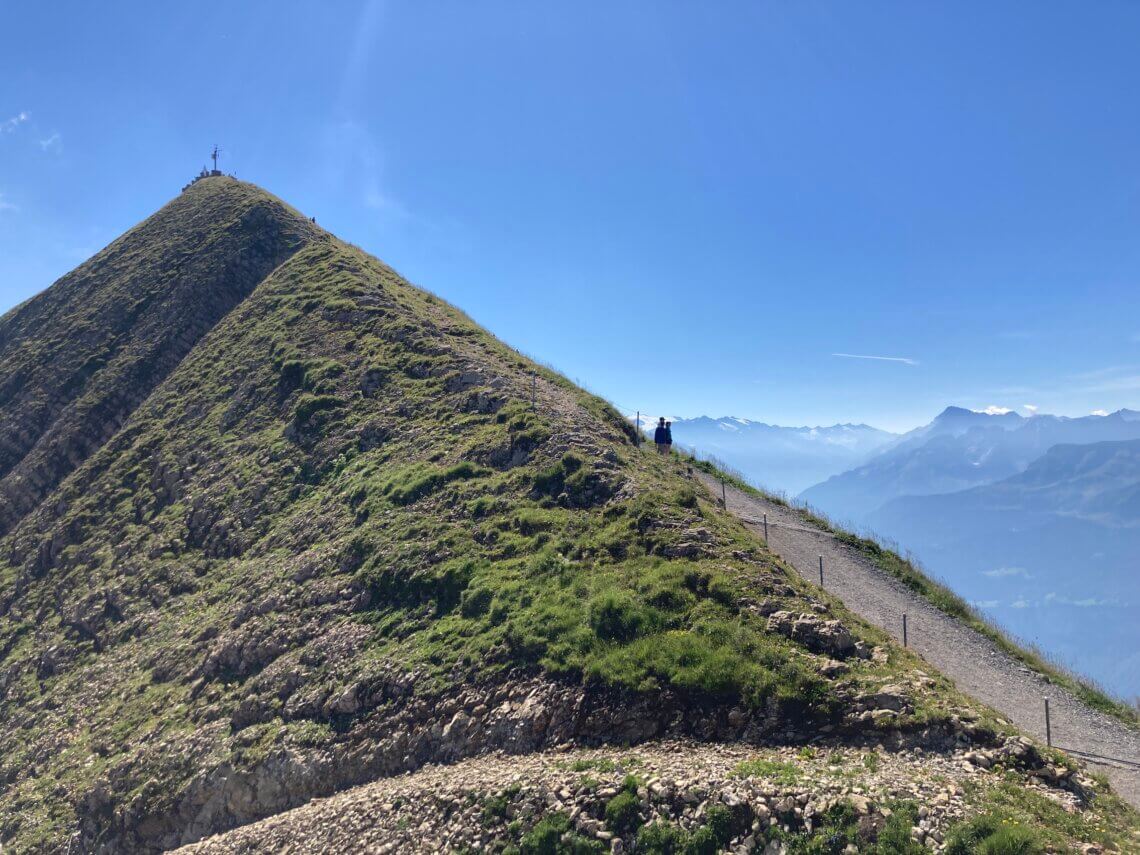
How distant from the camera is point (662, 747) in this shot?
14.4 m

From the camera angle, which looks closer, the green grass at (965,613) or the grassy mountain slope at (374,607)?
the grassy mountain slope at (374,607)

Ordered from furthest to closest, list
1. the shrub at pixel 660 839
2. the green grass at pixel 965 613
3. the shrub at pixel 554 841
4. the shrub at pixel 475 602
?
the shrub at pixel 475 602 < the green grass at pixel 965 613 < the shrub at pixel 554 841 < the shrub at pixel 660 839

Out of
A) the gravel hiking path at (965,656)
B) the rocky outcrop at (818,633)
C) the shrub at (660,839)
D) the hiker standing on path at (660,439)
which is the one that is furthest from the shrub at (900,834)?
the hiker standing on path at (660,439)

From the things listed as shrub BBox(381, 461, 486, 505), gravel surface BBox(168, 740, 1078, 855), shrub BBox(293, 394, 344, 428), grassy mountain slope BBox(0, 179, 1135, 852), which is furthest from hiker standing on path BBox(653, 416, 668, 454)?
gravel surface BBox(168, 740, 1078, 855)

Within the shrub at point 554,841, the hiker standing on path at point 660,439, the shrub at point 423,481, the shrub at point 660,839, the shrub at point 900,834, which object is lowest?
the shrub at point 554,841

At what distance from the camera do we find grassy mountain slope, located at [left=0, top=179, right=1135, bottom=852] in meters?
15.9

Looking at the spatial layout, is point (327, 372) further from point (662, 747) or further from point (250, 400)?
point (662, 747)

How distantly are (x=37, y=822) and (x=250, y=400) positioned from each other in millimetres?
24316

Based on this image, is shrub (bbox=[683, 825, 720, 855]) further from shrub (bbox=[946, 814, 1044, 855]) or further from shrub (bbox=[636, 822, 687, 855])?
shrub (bbox=[946, 814, 1044, 855])

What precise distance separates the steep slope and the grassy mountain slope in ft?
17.0

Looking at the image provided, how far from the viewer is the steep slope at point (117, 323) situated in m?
45.0

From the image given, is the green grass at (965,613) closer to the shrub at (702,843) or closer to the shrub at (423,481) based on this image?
the shrub at (702,843)

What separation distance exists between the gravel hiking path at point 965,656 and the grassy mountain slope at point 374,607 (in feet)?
15.0

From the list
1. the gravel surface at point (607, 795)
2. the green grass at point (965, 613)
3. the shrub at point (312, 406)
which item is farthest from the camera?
the shrub at point (312, 406)
